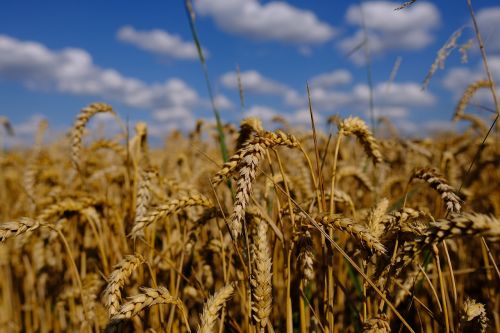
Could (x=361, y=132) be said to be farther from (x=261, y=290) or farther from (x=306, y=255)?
(x=261, y=290)

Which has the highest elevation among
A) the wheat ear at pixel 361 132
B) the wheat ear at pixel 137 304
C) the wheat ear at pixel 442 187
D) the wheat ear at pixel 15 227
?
the wheat ear at pixel 361 132

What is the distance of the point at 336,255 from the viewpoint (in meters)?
2.08

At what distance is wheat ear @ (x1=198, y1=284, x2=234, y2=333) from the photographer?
103 cm

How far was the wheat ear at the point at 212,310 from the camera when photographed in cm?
103

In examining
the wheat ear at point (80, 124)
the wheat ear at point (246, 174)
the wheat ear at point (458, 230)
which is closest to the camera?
the wheat ear at point (458, 230)

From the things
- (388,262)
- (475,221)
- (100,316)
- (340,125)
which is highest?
(340,125)

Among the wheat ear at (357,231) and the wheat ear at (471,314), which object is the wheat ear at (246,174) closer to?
the wheat ear at (357,231)

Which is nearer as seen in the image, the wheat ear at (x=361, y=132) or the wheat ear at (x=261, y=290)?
the wheat ear at (x=261, y=290)

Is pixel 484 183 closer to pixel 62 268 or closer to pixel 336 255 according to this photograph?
pixel 336 255

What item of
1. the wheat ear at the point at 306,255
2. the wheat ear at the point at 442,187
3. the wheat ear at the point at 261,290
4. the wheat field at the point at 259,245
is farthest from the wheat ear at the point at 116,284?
the wheat ear at the point at 442,187

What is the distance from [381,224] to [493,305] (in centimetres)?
119

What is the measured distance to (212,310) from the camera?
1069 millimetres

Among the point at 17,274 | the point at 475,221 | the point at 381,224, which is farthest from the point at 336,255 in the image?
the point at 17,274

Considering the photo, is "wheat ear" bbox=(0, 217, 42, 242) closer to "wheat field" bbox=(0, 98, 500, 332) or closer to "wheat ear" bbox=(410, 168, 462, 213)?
"wheat field" bbox=(0, 98, 500, 332)
